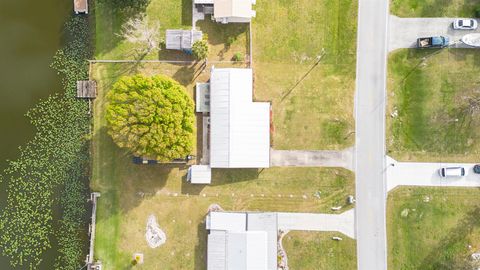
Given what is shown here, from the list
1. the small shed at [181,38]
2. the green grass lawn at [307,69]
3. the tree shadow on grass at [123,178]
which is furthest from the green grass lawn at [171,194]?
the green grass lawn at [307,69]

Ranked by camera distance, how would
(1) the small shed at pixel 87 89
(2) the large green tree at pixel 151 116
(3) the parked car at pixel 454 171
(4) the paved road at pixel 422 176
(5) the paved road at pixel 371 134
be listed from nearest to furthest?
(2) the large green tree at pixel 151 116
(3) the parked car at pixel 454 171
(4) the paved road at pixel 422 176
(5) the paved road at pixel 371 134
(1) the small shed at pixel 87 89

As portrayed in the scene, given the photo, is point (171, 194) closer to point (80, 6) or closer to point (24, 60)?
point (24, 60)

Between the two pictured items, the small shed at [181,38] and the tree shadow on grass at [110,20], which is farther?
the tree shadow on grass at [110,20]

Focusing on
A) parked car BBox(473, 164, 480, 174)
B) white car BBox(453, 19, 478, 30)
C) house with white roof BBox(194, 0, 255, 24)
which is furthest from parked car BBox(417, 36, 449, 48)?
house with white roof BBox(194, 0, 255, 24)

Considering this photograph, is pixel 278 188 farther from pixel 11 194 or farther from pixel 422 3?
pixel 11 194

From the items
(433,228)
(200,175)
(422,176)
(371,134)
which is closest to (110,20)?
(200,175)

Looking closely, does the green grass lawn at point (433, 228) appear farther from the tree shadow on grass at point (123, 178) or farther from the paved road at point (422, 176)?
the tree shadow on grass at point (123, 178)
